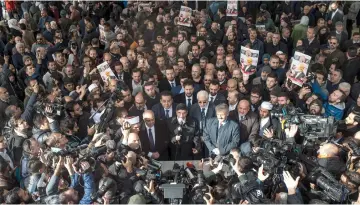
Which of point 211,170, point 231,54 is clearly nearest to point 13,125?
point 211,170

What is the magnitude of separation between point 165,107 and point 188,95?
52 cm

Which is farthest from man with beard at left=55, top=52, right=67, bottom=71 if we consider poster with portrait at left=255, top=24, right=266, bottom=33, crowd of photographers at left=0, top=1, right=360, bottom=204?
poster with portrait at left=255, top=24, right=266, bottom=33

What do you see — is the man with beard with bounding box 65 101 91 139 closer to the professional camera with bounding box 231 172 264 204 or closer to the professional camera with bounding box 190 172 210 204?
the professional camera with bounding box 190 172 210 204

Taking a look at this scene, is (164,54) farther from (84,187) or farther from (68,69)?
(84,187)

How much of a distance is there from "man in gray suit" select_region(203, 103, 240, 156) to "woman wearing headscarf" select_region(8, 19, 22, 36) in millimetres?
6195

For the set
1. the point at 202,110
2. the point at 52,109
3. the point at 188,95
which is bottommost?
the point at 202,110

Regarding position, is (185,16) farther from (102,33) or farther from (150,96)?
(150,96)

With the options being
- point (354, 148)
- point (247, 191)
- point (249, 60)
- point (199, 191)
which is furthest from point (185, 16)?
point (247, 191)

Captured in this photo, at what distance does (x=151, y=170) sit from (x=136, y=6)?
7.72 meters

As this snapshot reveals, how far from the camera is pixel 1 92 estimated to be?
22.7 feet

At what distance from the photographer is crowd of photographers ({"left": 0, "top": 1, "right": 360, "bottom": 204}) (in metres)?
4.54

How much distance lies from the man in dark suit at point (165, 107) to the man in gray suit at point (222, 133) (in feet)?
2.35

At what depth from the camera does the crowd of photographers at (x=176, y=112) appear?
14.9ft

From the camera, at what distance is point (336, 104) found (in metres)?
6.66
